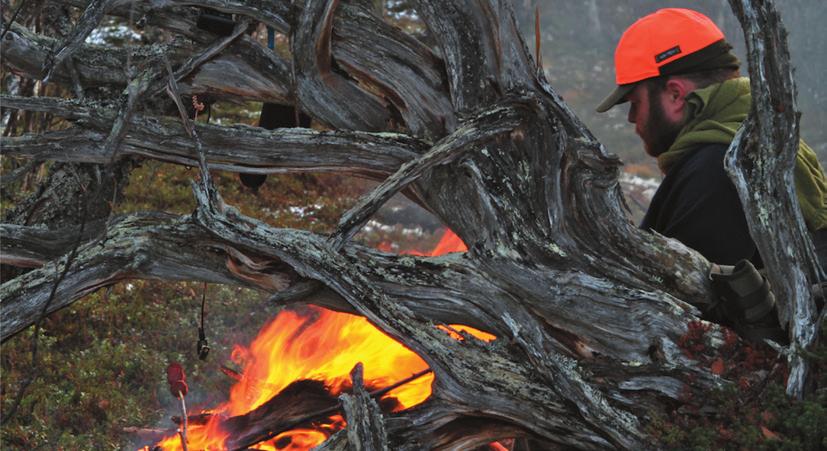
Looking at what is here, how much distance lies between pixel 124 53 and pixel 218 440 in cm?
282

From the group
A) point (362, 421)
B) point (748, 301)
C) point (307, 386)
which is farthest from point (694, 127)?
point (307, 386)

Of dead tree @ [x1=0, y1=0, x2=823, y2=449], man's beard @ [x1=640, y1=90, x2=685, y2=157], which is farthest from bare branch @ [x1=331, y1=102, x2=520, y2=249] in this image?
man's beard @ [x1=640, y1=90, x2=685, y2=157]

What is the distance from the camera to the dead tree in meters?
4.68

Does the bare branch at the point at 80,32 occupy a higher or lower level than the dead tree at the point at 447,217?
higher

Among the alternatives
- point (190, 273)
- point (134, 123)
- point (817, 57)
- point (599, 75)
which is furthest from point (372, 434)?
point (599, 75)

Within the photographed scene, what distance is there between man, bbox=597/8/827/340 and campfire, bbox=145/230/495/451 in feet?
5.30

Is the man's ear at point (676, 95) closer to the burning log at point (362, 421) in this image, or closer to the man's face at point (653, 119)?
the man's face at point (653, 119)

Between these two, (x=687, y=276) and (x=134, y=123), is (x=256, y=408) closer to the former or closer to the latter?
(x=134, y=123)

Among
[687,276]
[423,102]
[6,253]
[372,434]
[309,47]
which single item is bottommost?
[372,434]

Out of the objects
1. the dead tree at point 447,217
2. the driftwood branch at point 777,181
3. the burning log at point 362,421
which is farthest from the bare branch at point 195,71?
the driftwood branch at point 777,181

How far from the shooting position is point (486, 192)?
206 inches

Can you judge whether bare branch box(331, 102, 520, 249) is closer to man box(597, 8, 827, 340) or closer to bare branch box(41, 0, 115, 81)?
man box(597, 8, 827, 340)

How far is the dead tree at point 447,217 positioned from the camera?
4680 millimetres

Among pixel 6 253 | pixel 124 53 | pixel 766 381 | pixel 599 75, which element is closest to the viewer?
pixel 766 381
